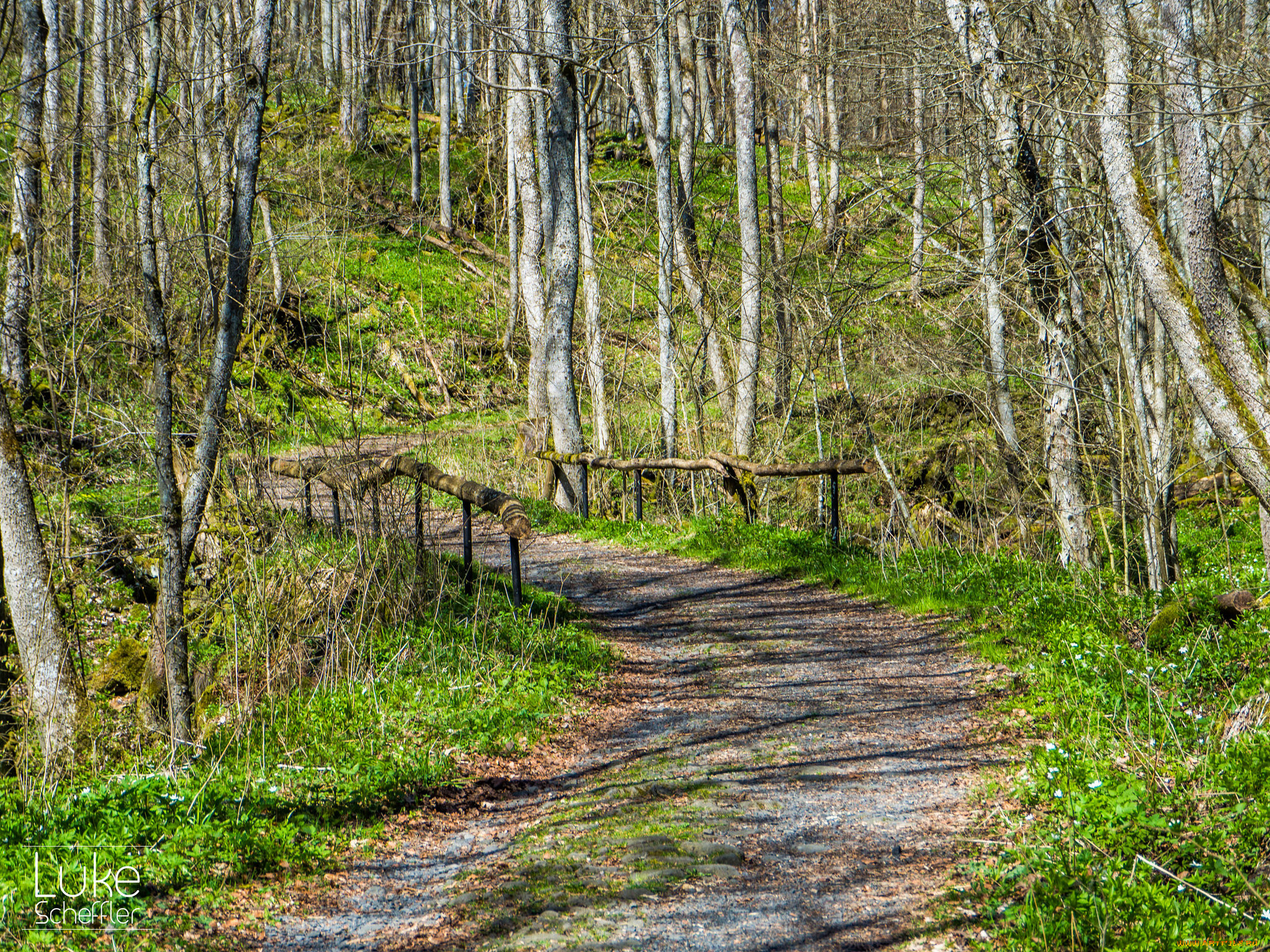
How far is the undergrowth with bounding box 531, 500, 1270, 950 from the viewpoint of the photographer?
359 centimetres

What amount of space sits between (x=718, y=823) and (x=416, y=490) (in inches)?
189

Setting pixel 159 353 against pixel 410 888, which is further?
pixel 159 353

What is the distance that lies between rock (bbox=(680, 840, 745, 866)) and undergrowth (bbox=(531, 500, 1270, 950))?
95 centimetres

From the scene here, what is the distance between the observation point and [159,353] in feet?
20.4

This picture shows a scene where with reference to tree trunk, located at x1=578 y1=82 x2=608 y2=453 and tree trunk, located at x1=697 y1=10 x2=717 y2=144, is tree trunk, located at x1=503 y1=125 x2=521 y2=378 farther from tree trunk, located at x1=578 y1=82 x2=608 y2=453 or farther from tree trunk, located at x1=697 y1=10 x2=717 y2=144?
tree trunk, located at x1=697 y1=10 x2=717 y2=144

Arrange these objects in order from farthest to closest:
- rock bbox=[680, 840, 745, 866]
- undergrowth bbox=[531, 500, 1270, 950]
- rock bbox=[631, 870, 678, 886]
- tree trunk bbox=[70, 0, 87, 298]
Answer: tree trunk bbox=[70, 0, 87, 298], rock bbox=[680, 840, 745, 866], rock bbox=[631, 870, 678, 886], undergrowth bbox=[531, 500, 1270, 950]

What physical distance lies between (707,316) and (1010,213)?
5294 mm

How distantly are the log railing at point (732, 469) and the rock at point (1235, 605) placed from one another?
397 centimetres

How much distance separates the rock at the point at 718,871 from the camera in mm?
4203

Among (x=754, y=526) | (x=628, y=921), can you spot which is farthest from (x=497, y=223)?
(x=628, y=921)

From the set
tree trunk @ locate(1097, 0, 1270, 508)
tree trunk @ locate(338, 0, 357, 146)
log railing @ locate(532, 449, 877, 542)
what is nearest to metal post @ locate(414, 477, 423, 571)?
log railing @ locate(532, 449, 877, 542)

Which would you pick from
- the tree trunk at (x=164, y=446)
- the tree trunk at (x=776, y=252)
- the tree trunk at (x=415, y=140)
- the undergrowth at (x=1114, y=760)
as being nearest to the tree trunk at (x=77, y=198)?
the tree trunk at (x=164, y=446)

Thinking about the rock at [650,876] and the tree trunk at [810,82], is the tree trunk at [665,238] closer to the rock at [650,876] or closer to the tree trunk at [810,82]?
the tree trunk at [810,82]

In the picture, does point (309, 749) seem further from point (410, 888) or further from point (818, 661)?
point (818, 661)
